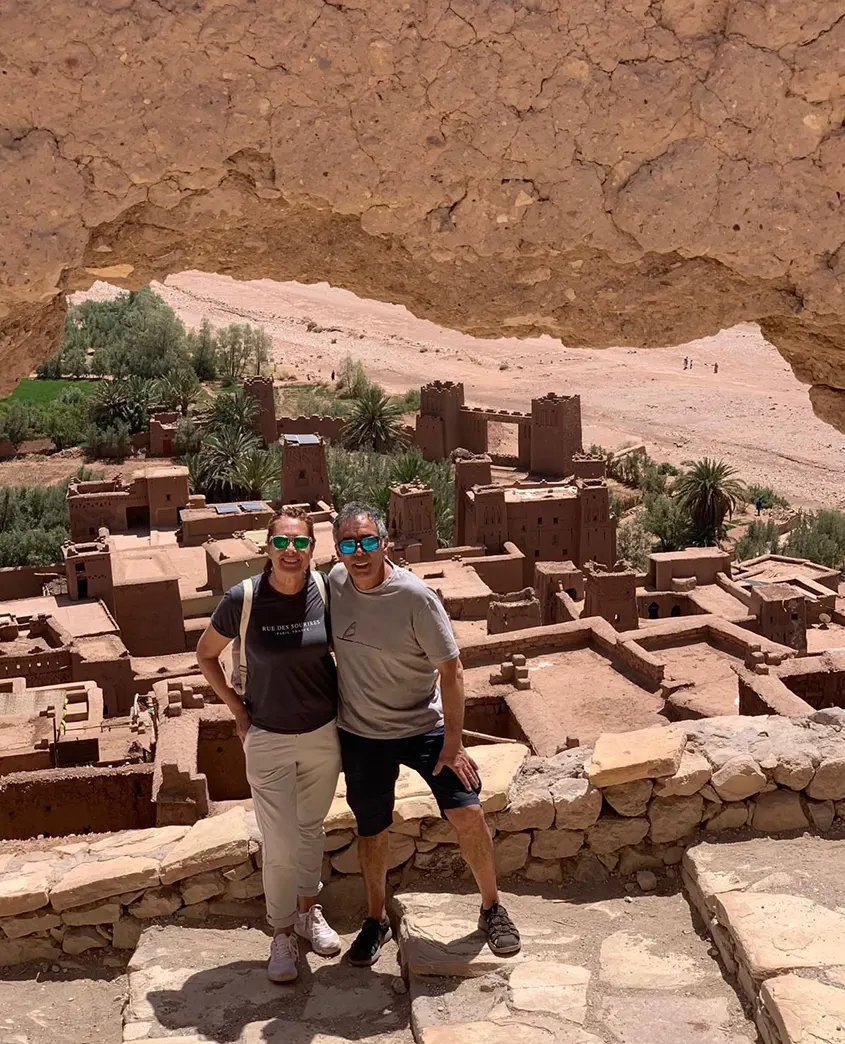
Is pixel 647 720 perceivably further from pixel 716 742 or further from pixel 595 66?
pixel 595 66

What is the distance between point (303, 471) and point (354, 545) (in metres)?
28.2

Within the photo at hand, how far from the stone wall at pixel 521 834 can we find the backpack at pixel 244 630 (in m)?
0.60

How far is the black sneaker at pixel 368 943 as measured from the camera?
4.05 metres

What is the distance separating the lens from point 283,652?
12.9 ft

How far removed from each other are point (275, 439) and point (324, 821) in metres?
38.2

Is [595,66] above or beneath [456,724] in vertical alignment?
above

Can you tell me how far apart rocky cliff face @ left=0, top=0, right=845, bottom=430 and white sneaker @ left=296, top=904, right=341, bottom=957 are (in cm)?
217

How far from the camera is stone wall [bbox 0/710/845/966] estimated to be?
4.25 meters


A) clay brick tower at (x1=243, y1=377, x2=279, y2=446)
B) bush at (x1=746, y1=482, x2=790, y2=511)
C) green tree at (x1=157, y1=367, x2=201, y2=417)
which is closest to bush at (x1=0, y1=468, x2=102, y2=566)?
clay brick tower at (x1=243, y1=377, x2=279, y2=446)

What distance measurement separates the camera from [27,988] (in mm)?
4117

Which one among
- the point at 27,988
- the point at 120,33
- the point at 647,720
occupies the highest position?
the point at 120,33

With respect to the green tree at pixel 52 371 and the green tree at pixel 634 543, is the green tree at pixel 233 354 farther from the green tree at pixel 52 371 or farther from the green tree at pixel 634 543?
the green tree at pixel 634 543

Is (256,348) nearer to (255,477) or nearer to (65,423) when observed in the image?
(65,423)

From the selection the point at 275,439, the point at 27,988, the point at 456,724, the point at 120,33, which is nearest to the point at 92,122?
the point at 120,33
